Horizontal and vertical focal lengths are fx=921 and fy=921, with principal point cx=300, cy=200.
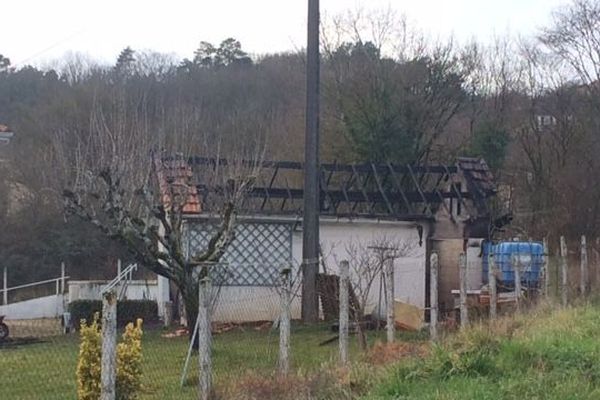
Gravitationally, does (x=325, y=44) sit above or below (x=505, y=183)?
above

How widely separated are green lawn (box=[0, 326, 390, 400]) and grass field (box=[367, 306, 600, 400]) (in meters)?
1.65

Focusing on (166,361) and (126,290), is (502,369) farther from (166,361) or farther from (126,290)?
(126,290)

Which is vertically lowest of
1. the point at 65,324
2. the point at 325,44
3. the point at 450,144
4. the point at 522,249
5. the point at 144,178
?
the point at 65,324

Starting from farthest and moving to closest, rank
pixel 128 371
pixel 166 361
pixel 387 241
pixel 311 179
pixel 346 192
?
1. pixel 346 192
2. pixel 387 241
3. pixel 311 179
4. pixel 166 361
5. pixel 128 371

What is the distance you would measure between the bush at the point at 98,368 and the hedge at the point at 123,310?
12845mm

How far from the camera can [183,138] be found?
21.2 metres

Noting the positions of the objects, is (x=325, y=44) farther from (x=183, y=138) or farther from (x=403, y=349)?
(x=403, y=349)

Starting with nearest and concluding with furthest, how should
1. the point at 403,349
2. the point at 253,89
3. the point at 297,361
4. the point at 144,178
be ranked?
the point at 403,349, the point at 297,361, the point at 144,178, the point at 253,89

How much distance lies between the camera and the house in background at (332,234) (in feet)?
68.5

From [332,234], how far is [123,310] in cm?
531

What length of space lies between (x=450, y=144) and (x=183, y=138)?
51.2 ft

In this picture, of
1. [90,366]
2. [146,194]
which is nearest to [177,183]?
[146,194]

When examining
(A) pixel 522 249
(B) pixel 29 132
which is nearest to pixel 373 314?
(A) pixel 522 249

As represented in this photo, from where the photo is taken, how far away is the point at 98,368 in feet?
27.4
